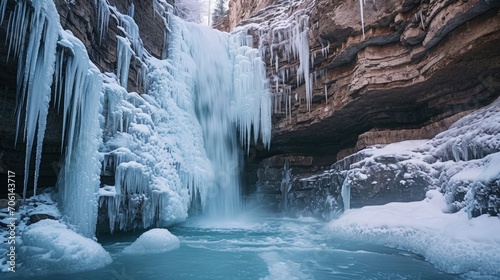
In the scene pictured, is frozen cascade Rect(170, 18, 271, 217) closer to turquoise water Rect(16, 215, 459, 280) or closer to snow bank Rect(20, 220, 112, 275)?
turquoise water Rect(16, 215, 459, 280)

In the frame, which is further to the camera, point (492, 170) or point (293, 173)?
point (293, 173)

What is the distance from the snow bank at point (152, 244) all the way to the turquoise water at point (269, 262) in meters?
0.25

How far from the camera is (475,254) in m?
4.20

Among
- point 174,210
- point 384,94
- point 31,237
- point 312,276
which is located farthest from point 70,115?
point 384,94

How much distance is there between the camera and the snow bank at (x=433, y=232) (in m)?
4.19

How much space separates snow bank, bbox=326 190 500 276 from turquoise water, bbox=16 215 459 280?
0.31m

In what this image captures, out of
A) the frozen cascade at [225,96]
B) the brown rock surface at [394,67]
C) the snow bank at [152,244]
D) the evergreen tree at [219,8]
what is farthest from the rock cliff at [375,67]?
the evergreen tree at [219,8]

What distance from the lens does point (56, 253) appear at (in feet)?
14.8

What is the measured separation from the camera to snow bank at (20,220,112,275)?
4.41 m

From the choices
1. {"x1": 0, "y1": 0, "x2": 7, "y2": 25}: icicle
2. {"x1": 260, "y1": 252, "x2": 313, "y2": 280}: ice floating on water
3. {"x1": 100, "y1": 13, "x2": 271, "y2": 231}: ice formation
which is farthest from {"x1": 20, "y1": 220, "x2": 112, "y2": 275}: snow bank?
{"x1": 0, "y1": 0, "x2": 7, "y2": 25}: icicle

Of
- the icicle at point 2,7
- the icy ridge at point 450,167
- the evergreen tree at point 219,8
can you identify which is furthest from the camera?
the evergreen tree at point 219,8

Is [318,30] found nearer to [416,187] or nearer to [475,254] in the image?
[416,187]

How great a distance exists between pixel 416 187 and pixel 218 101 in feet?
34.2

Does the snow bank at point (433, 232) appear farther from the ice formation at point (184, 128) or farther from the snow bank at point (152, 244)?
the ice formation at point (184, 128)
